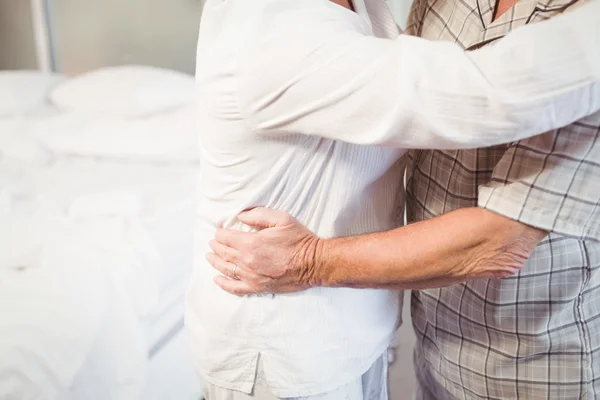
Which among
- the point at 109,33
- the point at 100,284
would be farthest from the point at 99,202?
the point at 109,33

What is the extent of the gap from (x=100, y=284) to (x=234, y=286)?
648mm

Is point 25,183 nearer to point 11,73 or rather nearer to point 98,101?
point 98,101

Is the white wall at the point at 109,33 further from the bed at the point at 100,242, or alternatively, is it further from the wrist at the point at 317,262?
the wrist at the point at 317,262

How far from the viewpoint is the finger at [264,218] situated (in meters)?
0.75

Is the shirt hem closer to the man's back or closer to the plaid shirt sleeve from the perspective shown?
the man's back

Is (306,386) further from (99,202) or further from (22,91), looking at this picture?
(22,91)

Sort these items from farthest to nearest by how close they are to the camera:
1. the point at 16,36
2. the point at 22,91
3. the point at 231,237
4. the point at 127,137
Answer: the point at 16,36 → the point at 22,91 → the point at 127,137 → the point at 231,237

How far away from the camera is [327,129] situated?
0.64 m

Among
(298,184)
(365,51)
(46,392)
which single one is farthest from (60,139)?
(365,51)

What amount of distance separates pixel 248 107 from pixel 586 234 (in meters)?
0.41

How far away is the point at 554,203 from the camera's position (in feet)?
2.11

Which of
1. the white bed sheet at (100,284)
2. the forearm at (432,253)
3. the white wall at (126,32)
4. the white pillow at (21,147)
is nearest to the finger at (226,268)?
the forearm at (432,253)

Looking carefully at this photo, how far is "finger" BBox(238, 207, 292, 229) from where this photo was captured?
0.75 metres

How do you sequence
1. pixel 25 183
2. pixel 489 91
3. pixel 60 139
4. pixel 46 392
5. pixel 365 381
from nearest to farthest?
pixel 489 91 < pixel 365 381 < pixel 46 392 < pixel 25 183 < pixel 60 139
